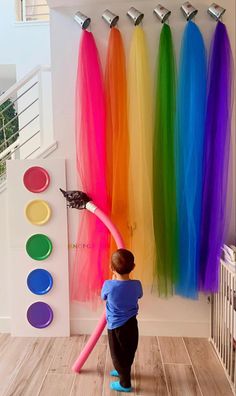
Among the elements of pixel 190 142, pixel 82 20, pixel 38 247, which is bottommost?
pixel 38 247

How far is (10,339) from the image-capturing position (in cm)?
226

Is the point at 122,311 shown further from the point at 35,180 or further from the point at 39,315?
the point at 35,180

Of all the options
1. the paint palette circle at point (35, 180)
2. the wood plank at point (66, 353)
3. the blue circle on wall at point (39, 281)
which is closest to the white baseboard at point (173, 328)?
the wood plank at point (66, 353)

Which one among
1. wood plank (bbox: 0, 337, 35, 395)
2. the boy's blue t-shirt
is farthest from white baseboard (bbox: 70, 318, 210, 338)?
wood plank (bbox: 0, 337, 35, 395)

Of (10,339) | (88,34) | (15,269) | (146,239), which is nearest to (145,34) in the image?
(88,34)

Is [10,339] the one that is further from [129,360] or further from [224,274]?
[224,274]

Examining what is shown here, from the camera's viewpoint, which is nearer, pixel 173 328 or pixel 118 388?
pixel 118 388

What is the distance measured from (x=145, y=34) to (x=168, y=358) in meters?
2.05

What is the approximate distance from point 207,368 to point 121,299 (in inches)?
30.7

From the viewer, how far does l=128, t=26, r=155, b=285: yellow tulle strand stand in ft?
6.70

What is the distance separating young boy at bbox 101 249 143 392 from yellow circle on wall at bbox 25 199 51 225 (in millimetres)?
749

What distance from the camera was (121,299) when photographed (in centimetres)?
161

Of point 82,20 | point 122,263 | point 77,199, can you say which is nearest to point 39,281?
point 77,199

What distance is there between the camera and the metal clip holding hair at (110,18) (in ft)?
6.64
